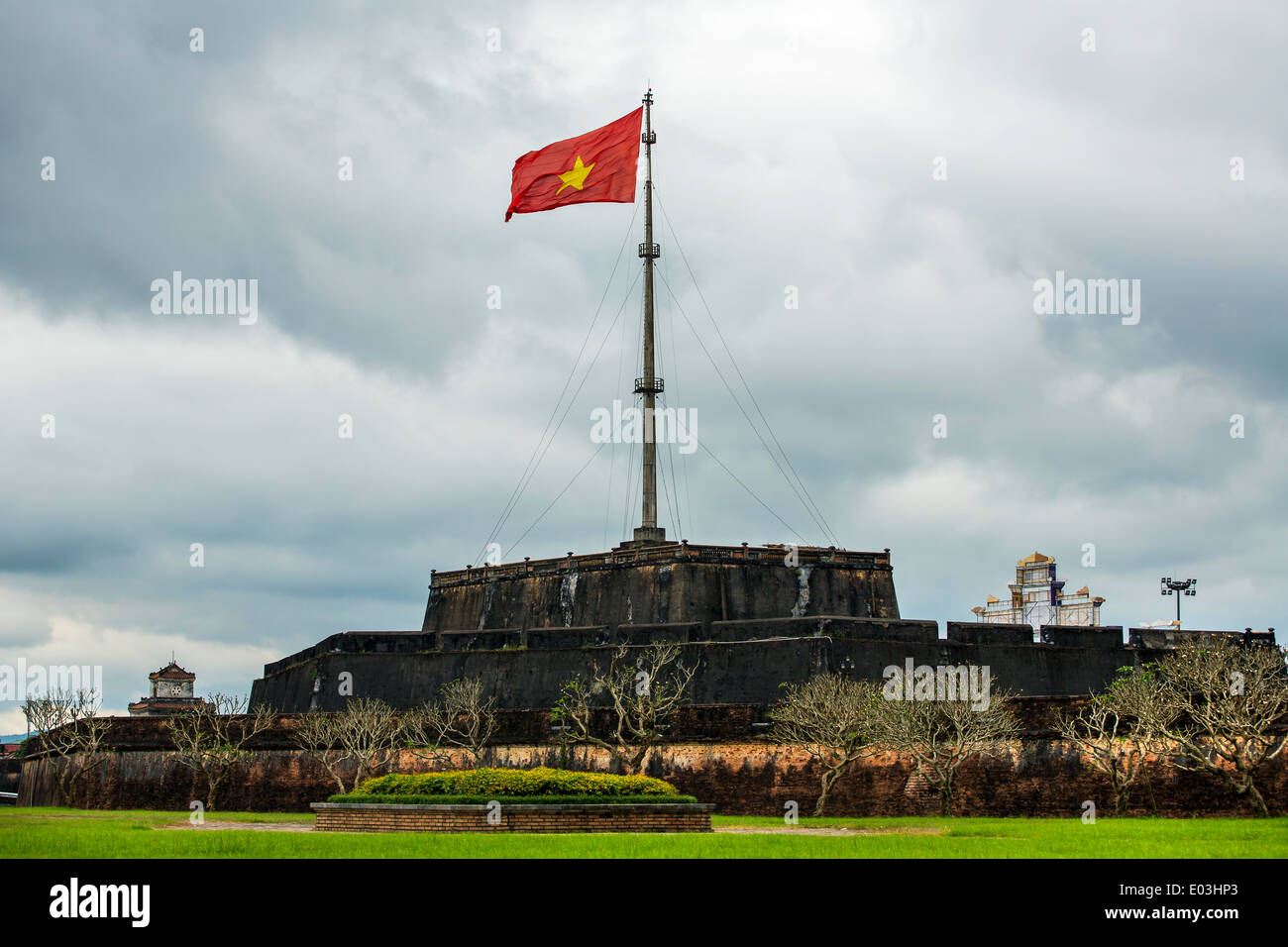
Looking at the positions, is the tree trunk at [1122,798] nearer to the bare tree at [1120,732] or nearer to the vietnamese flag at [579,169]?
the bare tree at [1120,732]

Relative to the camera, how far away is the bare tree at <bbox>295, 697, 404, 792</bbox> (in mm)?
Answer: 36938

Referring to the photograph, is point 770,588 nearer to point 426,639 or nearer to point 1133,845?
point 426,639

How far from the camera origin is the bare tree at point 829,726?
32.1 metres

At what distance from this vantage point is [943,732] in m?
32.5

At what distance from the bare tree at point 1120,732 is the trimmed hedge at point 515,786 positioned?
33.2ft

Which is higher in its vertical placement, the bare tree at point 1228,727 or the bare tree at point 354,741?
the bare tree at point 1228,727

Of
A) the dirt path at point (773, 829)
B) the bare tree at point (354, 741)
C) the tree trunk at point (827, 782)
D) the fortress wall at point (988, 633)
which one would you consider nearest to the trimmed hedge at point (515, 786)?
the dirt path at point (773, 829)

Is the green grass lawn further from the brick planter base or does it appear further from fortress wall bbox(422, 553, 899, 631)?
fortress wall bbox(422, 553, 899, 631)

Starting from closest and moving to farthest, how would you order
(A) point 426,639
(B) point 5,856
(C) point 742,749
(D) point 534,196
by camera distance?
(B) point 5,856 → (C) point 742,749 → (D) point 534,196 → (A) point 426,639

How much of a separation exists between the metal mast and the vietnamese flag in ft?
20.4

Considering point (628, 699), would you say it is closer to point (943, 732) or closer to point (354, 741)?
point (354, 741)
